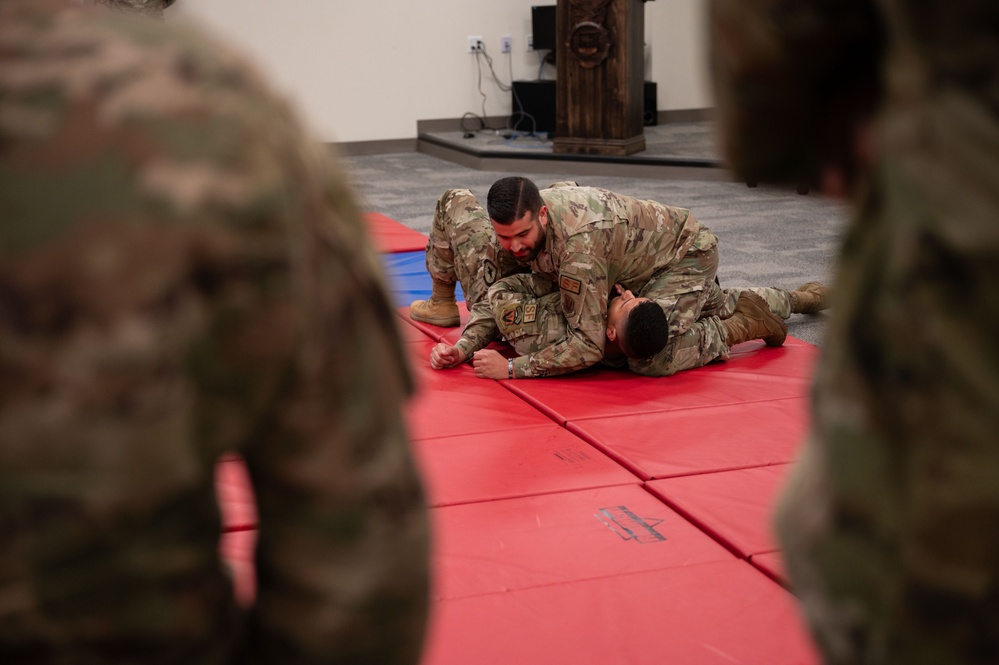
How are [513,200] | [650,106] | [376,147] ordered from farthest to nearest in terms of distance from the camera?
1. [650,106]
2. [376,147]
3. [513,200]

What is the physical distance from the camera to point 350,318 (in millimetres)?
801

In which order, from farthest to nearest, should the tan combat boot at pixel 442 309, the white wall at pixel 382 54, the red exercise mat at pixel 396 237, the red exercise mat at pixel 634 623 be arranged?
the white wall at pixel 382 54
the red exercise mat at pixel 396 237
the tan combat boot at pixel 442 309
the red exercise mat at pixel 634 623

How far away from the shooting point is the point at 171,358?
72 centimetres

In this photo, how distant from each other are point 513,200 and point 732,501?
1.33 meters

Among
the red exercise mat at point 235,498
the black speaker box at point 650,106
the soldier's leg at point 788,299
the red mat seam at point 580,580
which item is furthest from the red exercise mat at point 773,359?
the black speaker box at point 650,106

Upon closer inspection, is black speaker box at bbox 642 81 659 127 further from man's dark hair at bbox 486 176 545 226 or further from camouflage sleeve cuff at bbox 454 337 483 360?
man's dark hair at bbox 486 176 545 226

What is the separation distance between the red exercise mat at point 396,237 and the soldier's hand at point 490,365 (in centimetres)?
192

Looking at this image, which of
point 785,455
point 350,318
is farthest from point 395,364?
point 785,455

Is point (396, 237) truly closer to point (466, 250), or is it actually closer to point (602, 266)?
point (466, 250)

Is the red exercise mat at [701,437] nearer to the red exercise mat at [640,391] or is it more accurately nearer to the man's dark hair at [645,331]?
the red exercise mat at [640,391]

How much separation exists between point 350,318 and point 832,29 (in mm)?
444

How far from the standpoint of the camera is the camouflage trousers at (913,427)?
78 centimetres

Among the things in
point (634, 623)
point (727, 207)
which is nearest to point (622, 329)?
point (634, 623)

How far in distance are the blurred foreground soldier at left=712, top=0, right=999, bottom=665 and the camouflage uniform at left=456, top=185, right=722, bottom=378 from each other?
2731 mm
